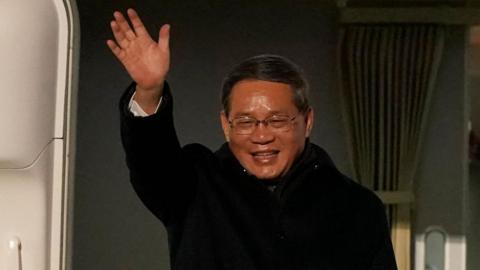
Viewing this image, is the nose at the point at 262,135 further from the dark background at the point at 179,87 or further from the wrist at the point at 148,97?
the dark background at the point at 179,87

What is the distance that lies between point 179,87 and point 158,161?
166 cm

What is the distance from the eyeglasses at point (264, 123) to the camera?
255 cm

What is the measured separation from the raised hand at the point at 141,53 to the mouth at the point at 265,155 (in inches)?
12.0

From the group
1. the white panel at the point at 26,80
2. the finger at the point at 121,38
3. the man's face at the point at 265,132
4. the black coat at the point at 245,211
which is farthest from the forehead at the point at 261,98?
the white panel at the point at 26,80

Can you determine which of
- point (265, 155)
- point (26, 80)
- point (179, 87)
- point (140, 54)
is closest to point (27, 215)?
point (26, 80)

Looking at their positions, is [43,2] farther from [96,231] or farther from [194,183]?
[96,231]

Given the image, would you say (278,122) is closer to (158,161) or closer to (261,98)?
(261,98)

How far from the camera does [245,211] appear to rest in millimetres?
2607

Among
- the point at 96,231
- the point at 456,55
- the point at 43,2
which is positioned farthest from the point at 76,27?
the point at 456,55

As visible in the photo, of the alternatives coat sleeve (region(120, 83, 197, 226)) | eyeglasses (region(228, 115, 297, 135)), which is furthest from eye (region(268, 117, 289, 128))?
coat sleeve (region(120, 83, 197, 226))

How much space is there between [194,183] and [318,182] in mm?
315

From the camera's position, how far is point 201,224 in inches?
101

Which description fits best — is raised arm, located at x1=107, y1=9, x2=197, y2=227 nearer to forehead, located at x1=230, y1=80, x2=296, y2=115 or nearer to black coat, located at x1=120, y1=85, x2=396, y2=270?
black coat, located at x1=120, y1=85, x2=396, y2=270

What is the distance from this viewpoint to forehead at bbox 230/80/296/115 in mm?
2551
